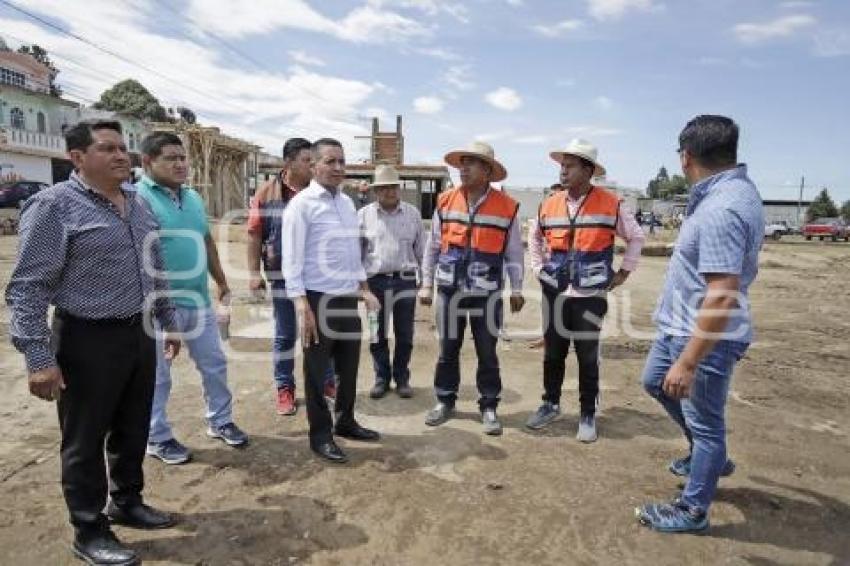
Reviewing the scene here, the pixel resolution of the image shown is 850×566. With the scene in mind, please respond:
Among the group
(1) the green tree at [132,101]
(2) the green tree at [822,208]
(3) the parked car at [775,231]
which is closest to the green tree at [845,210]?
(2) the green tree at [822,208]

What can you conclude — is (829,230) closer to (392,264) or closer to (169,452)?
(392,264)

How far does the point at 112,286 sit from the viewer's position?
262 centimetres

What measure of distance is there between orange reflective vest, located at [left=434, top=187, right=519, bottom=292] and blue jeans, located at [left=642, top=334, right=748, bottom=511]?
148 cm

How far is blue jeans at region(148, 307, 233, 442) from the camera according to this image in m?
3.60

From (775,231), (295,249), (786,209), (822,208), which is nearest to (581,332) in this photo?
(295,249)

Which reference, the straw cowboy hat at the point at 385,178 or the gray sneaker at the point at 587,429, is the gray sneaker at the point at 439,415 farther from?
the straw cowboy hat at the point at 385,178

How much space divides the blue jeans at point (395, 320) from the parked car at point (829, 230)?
41792mm

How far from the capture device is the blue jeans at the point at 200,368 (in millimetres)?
3596

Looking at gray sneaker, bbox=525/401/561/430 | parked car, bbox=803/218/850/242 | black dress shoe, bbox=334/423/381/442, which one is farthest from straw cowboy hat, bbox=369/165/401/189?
parked car, bbox=803/218/850/242

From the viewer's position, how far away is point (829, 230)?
37.8 metres

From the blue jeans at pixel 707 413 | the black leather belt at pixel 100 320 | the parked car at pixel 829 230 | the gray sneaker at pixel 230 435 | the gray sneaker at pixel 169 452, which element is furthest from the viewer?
the parked car at pixel 829 230

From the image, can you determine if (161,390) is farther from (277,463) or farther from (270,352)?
(270,352)

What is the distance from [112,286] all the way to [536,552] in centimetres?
231

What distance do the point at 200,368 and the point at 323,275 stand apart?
1.04m
